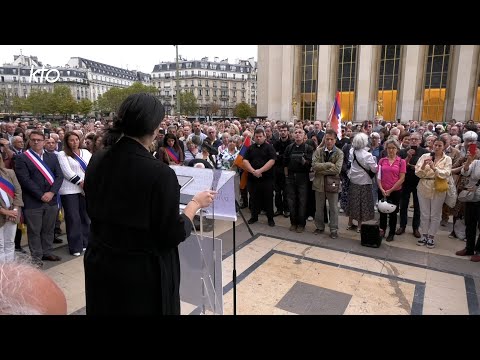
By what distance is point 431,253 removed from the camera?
226 inches

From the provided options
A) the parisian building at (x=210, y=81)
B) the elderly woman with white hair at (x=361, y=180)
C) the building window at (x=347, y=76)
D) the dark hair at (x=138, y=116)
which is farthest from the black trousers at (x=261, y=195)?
the parisian building at (x=210, y=81)

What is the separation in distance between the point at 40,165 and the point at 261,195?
4237 millimetres

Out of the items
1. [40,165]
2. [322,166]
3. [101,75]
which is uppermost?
[101,75]

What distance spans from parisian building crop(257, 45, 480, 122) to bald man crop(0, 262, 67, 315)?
3172 centimetres

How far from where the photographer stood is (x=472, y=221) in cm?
541

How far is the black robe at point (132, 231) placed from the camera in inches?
63.9

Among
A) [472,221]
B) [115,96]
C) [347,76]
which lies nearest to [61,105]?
[115,96]

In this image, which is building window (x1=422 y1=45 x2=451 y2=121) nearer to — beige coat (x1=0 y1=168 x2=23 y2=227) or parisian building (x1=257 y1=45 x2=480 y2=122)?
parisian building (x1=257 y1=45 x2=480 y2=122)

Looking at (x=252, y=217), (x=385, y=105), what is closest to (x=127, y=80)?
(x=385, y=105)

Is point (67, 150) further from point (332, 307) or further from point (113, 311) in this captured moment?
point (332, 307)

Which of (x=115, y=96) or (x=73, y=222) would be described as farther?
(x=115, y=96)

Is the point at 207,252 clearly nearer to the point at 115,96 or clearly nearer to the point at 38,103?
the point at 38,103

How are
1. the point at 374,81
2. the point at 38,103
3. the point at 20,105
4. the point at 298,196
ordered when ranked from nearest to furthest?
1. the point at 298,196
2. the point at 374,81
3. the point at 38,103
4. the point at 20,105

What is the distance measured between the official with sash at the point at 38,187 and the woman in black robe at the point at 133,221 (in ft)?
12.7
